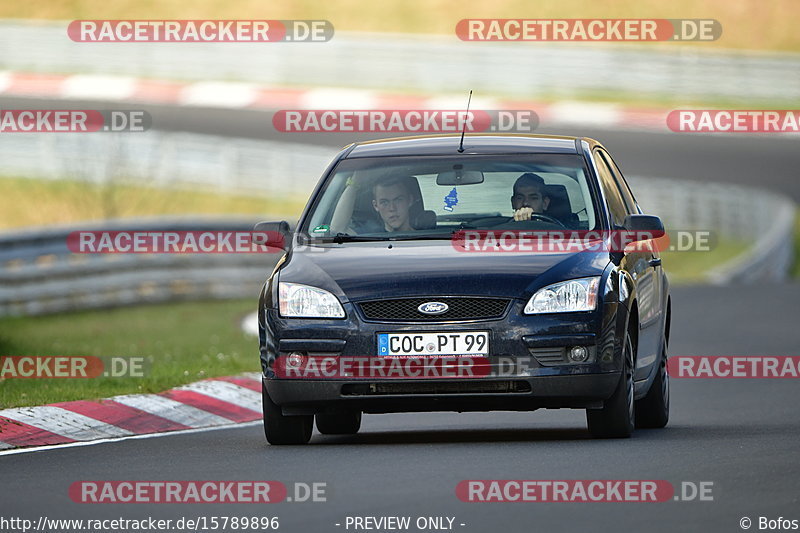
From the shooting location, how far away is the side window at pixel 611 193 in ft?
36.2

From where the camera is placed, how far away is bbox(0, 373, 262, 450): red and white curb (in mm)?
10906

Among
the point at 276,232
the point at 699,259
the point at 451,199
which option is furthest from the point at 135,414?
the point at 699,259

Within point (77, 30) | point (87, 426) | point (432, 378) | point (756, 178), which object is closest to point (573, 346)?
point (432, 378)

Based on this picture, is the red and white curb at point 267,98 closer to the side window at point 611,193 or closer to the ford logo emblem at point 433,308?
the side window at point 611,193

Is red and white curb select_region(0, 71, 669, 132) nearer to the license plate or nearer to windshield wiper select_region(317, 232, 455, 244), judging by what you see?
windshield wiper select_region(317, 232, 455, 244)

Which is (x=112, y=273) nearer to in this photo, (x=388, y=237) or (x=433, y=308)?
(x=388, y=237)

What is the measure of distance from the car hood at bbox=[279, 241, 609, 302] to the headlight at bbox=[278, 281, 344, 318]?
0.12ft

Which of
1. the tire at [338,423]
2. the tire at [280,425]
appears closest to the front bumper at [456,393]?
the tire at [280,425]

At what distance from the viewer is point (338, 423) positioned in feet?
37.4

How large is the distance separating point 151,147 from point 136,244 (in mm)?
9368

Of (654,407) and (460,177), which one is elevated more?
(460,177)

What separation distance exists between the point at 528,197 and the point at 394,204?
0.75m

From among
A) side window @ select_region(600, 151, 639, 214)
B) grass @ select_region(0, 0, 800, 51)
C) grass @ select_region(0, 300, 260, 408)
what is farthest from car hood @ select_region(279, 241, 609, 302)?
grass @ select_region(0, 0, 800, 51)

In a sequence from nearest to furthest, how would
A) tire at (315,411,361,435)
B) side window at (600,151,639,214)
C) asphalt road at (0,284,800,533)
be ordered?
asphalt road at (0,284,800,533) < tire at (315,411,361,435) < side window at (600,151,639,214)
